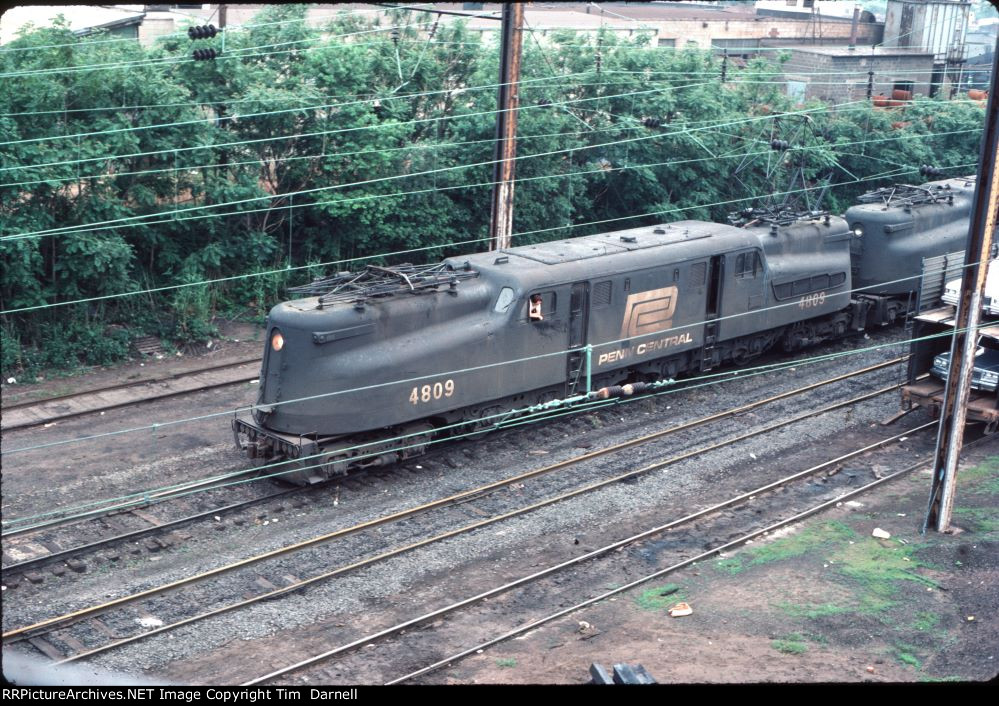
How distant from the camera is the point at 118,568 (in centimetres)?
1360

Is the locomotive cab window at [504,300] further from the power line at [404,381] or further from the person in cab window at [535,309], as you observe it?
the power line at [404,381]

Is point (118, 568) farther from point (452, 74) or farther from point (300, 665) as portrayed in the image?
point (452, 74)

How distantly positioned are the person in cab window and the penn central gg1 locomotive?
0.09 ft

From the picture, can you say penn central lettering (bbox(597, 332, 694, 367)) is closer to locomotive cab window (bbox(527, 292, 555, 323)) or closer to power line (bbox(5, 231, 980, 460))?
power line (bbox(5, 231, 980, 460))

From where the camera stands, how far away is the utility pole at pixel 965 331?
1465 cm

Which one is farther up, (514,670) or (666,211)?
(666,211)

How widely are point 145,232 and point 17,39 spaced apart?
4.72 m

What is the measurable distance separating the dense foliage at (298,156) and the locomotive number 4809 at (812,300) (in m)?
3.03

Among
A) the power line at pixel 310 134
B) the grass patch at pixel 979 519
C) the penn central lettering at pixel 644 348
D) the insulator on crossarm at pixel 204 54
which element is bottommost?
the grass patch at pixel 979 519

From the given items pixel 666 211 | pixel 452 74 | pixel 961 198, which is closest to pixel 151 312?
pixel 452 74

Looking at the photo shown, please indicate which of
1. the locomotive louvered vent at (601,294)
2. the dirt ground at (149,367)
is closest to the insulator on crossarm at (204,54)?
the dirt ground at (149,367)

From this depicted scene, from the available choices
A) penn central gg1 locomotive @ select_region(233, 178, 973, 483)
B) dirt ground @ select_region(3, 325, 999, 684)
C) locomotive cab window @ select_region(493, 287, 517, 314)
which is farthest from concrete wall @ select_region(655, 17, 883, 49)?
dirt ground @ select_region(3, 325, 999, 684)

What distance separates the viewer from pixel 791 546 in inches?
579

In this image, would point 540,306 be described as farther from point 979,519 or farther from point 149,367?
point 149,367
